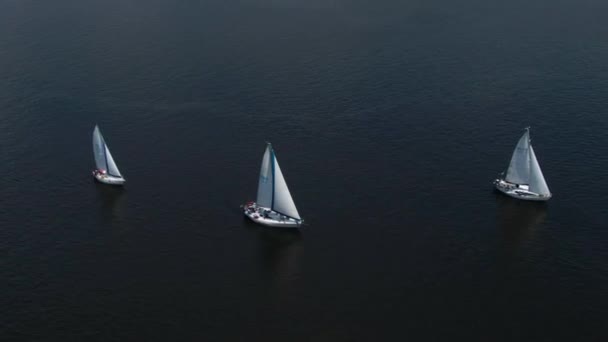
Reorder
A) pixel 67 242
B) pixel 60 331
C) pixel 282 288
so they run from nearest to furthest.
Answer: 1. pixel 60 331
2. pixel 282 288
3. pixel 67 242

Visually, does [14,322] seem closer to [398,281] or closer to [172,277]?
[172,277]

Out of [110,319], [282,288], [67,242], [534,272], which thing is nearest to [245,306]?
[282,288]

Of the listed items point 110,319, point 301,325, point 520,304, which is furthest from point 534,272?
point 110,319

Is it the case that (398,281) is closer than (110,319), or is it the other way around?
(110,319)

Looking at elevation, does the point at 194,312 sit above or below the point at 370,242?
below

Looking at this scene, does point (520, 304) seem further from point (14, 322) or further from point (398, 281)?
point (14, 322)

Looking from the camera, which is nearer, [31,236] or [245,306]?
[245,306]

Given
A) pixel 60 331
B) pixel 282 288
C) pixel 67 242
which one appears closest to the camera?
pixel 60 331

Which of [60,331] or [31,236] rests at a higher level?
[31,236]

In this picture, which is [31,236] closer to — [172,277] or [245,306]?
[172,277]
